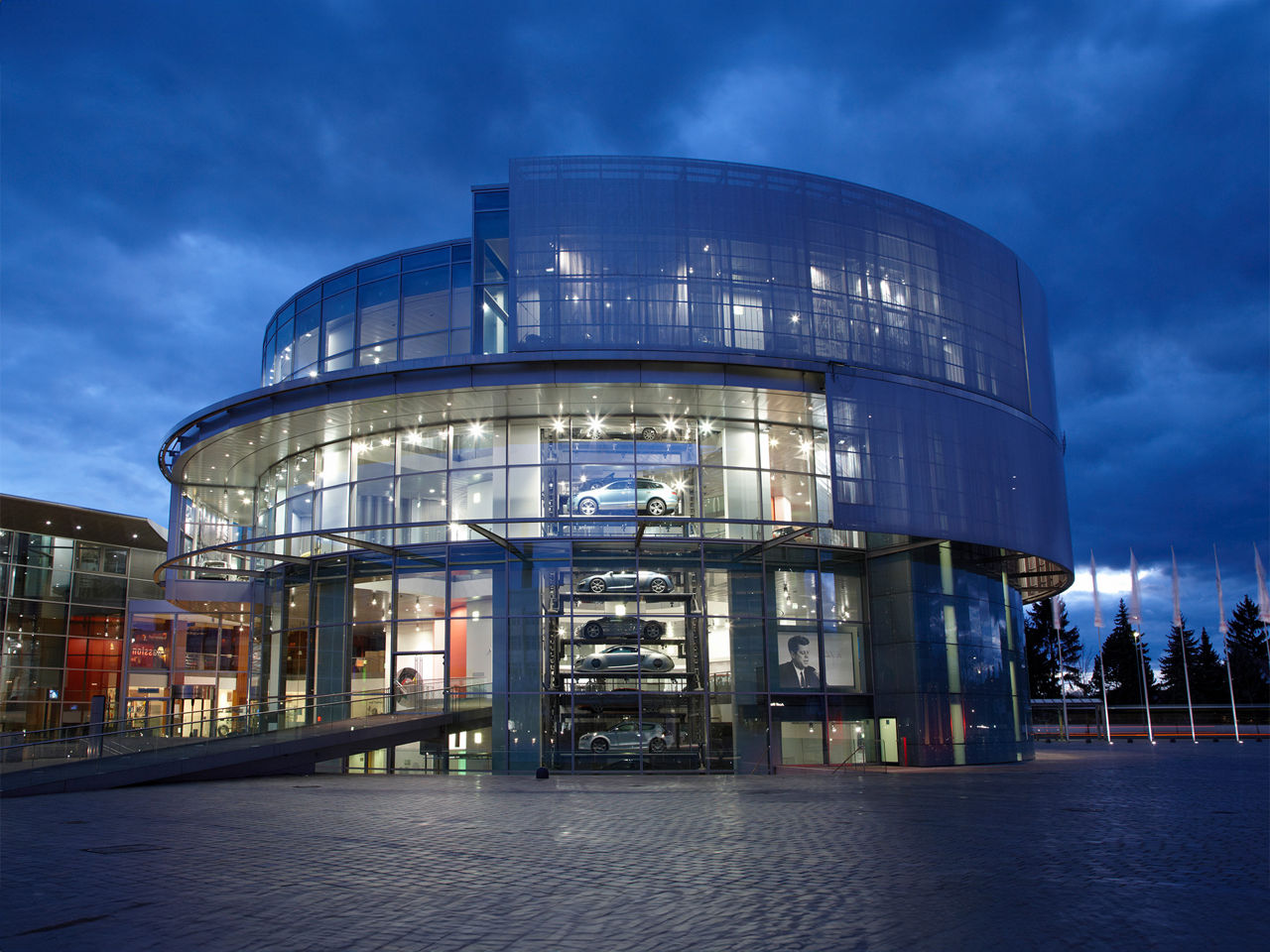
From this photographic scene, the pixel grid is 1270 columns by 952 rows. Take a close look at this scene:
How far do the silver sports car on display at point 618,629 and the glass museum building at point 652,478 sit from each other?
0.06 meters

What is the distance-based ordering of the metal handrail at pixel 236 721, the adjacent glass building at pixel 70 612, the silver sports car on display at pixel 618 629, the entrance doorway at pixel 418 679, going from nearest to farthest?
the metal handrail at pixel 236 721
the silver sports car on display at pixel 618 629
the entrance doorway at pixel 418 679
the adjacent glass building at pixel 70 612

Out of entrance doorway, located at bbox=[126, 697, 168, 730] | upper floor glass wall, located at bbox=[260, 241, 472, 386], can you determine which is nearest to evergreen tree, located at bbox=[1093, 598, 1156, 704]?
entrance doorway, located at bbox=[126, 697, 168, 730]

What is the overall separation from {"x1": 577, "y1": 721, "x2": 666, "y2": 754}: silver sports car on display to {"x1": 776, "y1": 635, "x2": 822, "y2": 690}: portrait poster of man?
14.0 ft

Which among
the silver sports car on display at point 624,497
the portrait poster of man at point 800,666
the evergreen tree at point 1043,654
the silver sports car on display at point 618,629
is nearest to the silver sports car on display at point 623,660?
the silver sports car on display at point 618,629

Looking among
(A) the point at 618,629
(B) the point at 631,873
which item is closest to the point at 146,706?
(A) the point at 618,629

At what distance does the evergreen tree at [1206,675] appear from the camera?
106m

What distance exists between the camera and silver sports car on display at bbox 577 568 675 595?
29.9 metres

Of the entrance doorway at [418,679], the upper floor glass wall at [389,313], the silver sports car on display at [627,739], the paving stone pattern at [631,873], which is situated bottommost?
the paving stone pattern at [631,873]

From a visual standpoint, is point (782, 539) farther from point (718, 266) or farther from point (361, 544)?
point (361, 544)

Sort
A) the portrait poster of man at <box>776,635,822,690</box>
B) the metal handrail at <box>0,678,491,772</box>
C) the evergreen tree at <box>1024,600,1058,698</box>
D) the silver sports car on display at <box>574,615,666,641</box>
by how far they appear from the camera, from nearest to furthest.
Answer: the metal handrail at <box>0,678,491,772</box> → the silver sports car on display at <box>574,615,666,641</box> → the portrait poster of man at <box>776,635,822,690</box> → the evergreen tree at <box>1024,600,1058,698</box>

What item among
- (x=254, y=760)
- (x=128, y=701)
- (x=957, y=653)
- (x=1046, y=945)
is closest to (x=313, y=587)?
(x=254, y=760)

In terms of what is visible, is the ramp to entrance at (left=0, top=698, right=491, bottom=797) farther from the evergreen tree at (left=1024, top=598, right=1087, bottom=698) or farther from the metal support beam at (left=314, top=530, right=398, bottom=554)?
the evergreen tree at (left=1024, top=598, right=1087, bottom=698)

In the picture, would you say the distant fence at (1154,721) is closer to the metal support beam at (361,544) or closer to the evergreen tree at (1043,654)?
the evergreen tree at (1043,654)

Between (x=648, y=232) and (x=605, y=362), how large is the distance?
4.50 meters
